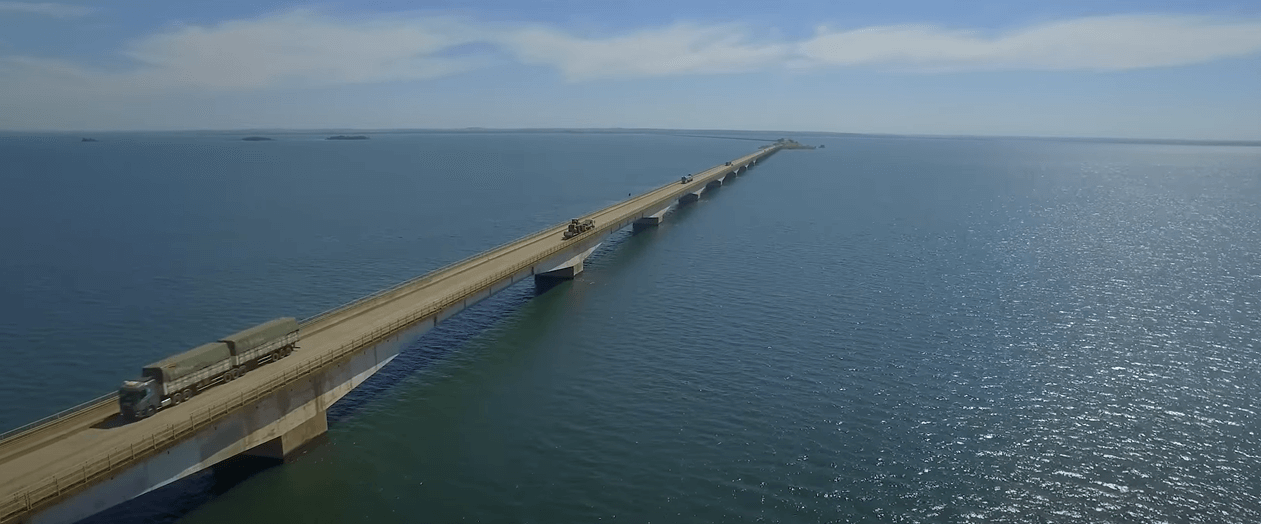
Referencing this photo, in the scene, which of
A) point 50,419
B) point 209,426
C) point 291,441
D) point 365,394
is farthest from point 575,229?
point 50,419

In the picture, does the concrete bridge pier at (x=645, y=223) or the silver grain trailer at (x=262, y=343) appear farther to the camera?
the concrete bridge pier at (x=645, y=223)

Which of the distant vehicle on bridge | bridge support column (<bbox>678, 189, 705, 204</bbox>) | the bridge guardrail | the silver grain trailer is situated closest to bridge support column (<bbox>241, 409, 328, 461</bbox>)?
the silver grain trailer

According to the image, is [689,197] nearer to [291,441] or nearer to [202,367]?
[291,441]

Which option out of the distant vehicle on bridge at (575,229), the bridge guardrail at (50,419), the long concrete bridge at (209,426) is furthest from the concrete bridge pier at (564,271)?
the bridge guardrail at (50,419)

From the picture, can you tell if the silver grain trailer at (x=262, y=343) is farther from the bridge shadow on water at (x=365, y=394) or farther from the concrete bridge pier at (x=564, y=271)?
the concrete bridge pier at (x=564, y=271)

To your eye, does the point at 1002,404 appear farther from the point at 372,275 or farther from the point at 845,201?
the point at 845,201

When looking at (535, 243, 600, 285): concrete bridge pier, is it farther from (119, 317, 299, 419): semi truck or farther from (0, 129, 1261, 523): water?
(119, 317, 299, 419): semi truck
